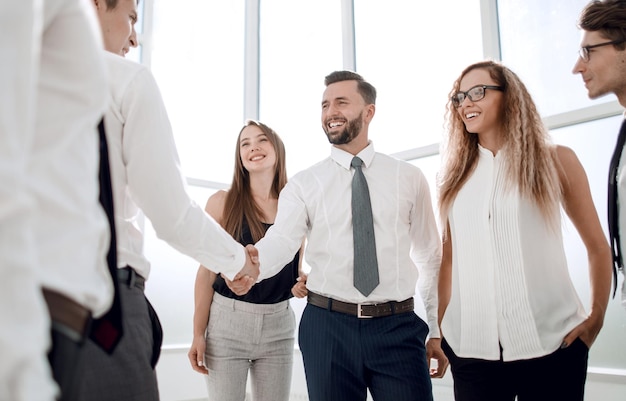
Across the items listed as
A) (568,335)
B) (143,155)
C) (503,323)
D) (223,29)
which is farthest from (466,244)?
(223,29)

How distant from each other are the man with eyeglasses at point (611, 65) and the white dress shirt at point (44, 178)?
1.56 m

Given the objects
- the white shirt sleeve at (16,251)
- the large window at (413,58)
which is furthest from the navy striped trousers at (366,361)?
the large window at (413,58)

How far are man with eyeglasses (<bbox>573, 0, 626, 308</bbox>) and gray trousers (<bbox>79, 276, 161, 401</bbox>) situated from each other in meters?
1.43

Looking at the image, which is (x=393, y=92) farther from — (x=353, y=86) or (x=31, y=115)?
(x=31, y=115)

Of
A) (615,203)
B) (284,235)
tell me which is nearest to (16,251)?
(284,235)

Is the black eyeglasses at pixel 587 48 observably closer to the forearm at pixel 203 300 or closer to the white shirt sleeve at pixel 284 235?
the white shirt sleeve at pixel 284 235

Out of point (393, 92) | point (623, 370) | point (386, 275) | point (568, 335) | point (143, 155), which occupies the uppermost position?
point (393, 92)

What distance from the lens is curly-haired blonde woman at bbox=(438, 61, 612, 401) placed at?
5.01ft

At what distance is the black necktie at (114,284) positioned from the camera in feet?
2.54

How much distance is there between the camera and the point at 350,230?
1.97m

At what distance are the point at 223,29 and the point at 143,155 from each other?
381 centimetres

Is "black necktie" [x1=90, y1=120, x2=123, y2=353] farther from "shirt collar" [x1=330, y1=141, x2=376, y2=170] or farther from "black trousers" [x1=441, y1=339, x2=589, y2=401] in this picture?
"shirt collar" [x1=330, y1=141, x2=376, y2=170]

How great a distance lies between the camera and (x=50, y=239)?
1.83 ft

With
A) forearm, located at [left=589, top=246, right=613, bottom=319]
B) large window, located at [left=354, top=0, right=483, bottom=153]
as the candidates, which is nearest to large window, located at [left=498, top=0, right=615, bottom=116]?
large window, located at [left=354, top=0, right=483, bottom=153]
